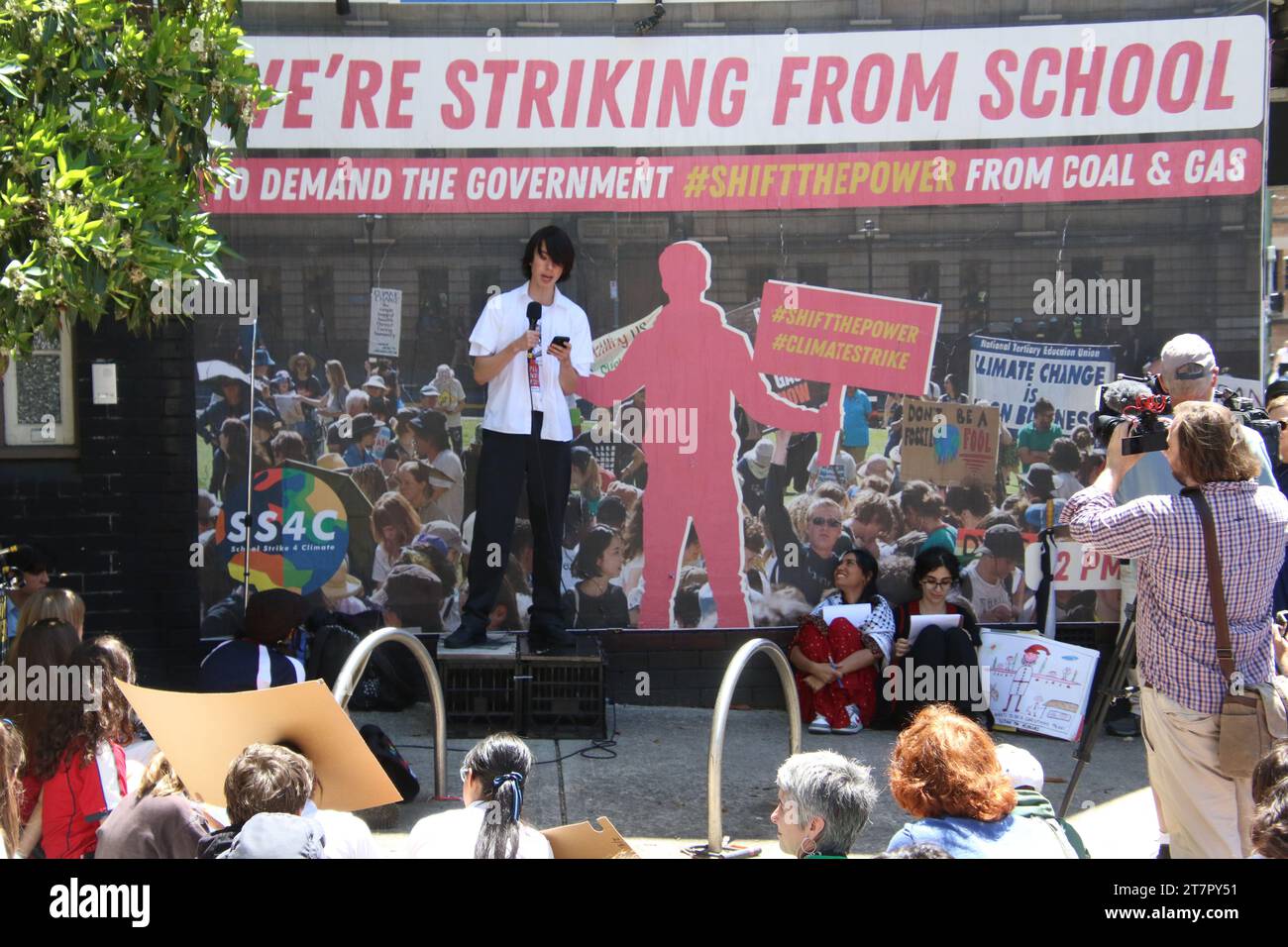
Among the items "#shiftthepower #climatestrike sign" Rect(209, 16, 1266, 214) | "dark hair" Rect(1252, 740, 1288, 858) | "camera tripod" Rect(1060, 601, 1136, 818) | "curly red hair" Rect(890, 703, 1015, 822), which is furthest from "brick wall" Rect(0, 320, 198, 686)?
"dark hair" Rect(1252, 740, 1288, 858)

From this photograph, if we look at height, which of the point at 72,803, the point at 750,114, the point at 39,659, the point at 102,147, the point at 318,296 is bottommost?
the point at 72,803

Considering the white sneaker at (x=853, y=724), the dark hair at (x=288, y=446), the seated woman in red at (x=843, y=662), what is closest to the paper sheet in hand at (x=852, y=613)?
the seated woman in red at (x=843, y=662)

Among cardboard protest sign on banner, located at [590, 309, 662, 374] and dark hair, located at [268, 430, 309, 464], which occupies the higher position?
cardboard protest sign on banner, located at [590, 309, 662, 374]

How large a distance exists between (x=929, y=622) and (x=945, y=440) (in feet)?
3.60

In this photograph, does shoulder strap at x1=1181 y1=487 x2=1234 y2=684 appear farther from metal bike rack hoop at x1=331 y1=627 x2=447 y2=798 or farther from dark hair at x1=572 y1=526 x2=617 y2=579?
dark hair at x1=572 y1=526 x2=617 y2=579

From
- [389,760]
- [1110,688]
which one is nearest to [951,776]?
[1110,688]

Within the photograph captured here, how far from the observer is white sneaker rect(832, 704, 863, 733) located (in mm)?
6828

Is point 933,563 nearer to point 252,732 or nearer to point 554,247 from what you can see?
point 554,247

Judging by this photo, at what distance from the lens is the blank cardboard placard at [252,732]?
3604 millimetres

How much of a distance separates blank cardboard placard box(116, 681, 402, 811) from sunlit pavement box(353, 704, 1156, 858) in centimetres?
154

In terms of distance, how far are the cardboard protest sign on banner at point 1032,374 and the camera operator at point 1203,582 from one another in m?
3.02

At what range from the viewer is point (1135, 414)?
4555 millimetres

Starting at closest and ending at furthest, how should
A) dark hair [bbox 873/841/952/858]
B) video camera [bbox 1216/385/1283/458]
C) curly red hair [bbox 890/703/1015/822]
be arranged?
dark hair [bbox 873/841/952/858]
curly red hair [bbox 890/703/1015/822]
video camera [bbox 1216/385/1283/458]

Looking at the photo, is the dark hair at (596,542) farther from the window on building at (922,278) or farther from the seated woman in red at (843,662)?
the window on building at (922,278)
